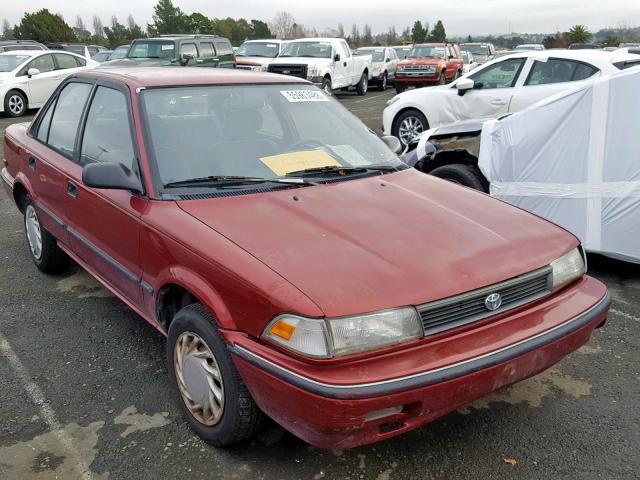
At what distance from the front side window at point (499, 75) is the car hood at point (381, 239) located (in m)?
6.27

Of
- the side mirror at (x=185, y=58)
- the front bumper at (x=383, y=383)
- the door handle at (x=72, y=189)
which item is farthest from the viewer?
the side mirror at (x=185, y=58)

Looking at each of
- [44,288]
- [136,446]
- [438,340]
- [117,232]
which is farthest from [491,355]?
[44,288]

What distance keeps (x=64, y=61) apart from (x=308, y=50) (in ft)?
23.0

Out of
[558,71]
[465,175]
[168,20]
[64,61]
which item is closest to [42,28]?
[168,20]

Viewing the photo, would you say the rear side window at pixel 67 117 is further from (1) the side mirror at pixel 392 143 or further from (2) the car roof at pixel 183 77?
(1) the side mirror at pixel 392 143

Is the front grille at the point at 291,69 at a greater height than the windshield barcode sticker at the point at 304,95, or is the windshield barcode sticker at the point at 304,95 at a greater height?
the windshield barcode sticker at the point at 304,95

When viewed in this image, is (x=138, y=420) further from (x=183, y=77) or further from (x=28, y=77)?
(x=28, y=77)

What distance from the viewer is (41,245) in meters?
4.69

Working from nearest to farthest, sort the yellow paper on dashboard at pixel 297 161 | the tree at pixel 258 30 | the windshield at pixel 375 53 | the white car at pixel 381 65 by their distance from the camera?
the yellow paper on dashboard at pixel 297 161 → the white car at pixel 381 65 → the windshield at pixel 375 53 → the tree at pixel 258 30

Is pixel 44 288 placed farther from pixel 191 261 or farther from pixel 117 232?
pixel 191 261

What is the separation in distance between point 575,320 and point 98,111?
2956 mm

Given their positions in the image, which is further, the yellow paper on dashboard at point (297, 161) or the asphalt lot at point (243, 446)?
the yellow paper on dashboard at point (297, 161)

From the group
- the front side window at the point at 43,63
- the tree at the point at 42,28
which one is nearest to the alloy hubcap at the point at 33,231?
the front side window at the point at 43,63

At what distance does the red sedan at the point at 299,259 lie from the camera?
2.24 meters
